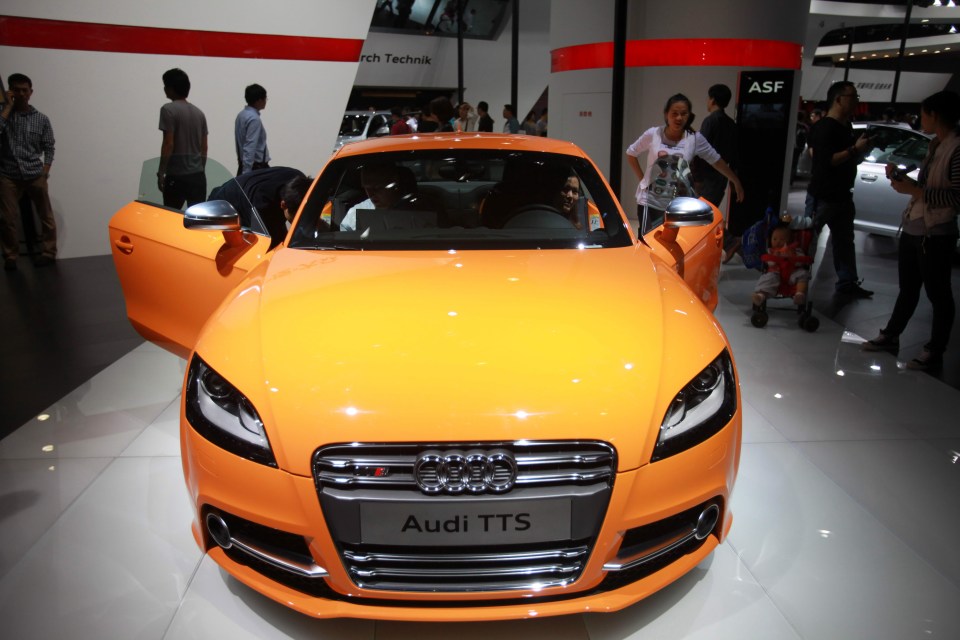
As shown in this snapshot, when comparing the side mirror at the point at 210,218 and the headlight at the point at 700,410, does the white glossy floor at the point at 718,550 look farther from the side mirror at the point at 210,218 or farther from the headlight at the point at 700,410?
the side mirror at the point at 210,218

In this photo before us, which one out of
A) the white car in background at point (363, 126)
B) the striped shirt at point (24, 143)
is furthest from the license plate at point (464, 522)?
the white car in background at point (363, 126)

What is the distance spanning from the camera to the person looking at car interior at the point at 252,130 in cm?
599

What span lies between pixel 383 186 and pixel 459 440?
1578 millimetres

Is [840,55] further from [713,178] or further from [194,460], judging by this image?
Answer: [194,460]

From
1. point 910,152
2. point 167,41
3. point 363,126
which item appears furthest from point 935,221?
point 363,126

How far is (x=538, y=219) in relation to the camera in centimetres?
263

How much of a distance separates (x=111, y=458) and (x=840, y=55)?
100 ft

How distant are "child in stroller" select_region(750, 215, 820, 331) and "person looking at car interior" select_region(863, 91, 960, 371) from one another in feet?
2.00

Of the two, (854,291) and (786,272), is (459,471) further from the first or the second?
(854,291)

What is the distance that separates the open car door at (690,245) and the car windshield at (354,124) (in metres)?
11.0

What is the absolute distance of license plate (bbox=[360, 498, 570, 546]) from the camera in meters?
1.51

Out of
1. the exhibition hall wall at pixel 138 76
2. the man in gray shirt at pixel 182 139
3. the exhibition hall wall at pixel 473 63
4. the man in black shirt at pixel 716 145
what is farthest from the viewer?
the exhibition hall wall at pixel 473 63

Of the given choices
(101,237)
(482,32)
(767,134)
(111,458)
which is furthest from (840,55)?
(111,458)

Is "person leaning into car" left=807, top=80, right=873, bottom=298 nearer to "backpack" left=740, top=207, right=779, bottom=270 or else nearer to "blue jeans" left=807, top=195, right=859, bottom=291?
"blue jeans" left=807, top=195, right=859, bottom=291
